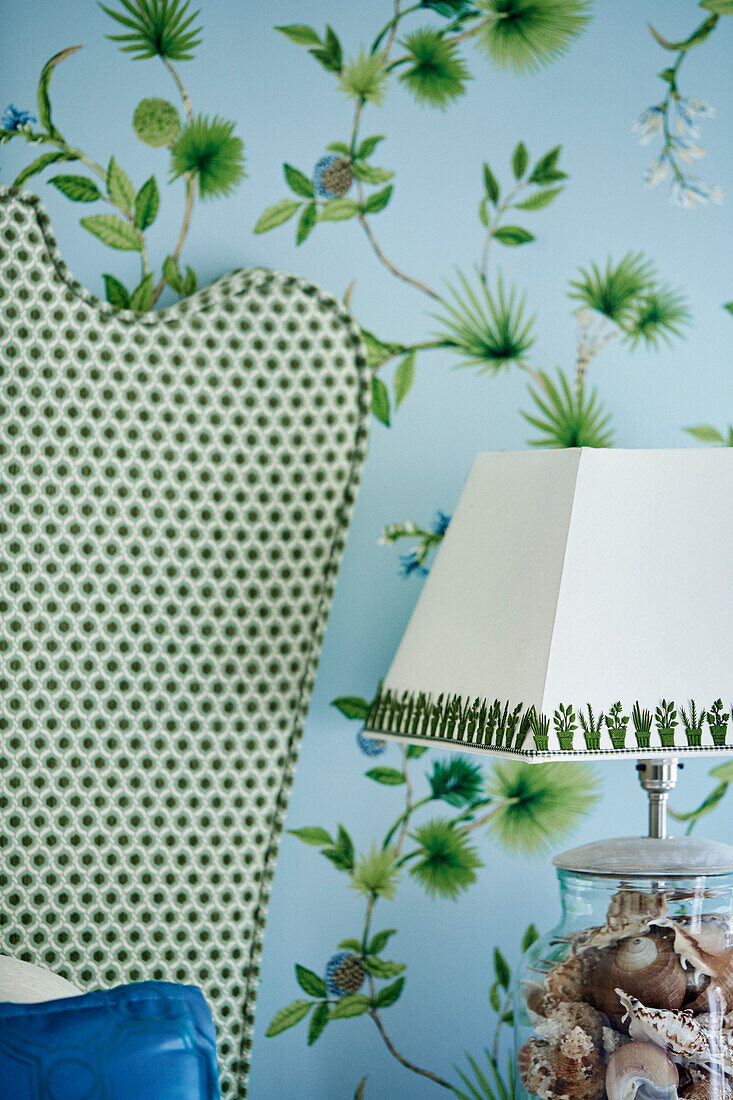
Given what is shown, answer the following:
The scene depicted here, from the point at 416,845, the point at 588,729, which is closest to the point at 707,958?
the point at 588,729

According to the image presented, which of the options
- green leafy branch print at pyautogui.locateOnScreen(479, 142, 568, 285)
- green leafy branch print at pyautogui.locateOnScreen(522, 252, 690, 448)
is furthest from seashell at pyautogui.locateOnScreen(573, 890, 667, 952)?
green leafy branch print at pyautogui.locateOnScreen(479, 142, 568, 285)

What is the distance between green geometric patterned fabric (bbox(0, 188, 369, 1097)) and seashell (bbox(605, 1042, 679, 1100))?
1.46 feet

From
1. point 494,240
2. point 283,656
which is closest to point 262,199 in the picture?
point 494,240

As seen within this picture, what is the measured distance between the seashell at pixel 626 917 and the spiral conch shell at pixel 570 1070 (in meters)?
0.08

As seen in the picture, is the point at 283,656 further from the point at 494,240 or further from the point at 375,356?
the point at 494,240

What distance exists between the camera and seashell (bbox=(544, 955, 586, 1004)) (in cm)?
88

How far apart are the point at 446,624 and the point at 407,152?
0.68m

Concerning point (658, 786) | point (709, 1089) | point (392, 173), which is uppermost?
point (392, 173)

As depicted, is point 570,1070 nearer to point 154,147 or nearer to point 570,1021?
point 570,1021

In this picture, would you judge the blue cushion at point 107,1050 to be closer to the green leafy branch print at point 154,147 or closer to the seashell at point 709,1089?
the seashell at point 709,1089

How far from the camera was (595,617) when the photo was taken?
0.86m

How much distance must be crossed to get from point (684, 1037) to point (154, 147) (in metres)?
1.15

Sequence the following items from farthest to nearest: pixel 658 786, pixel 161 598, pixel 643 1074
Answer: pixel 161 598 < pixel 658 786 < pixel 643 1074

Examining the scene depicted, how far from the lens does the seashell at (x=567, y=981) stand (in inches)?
34.7
